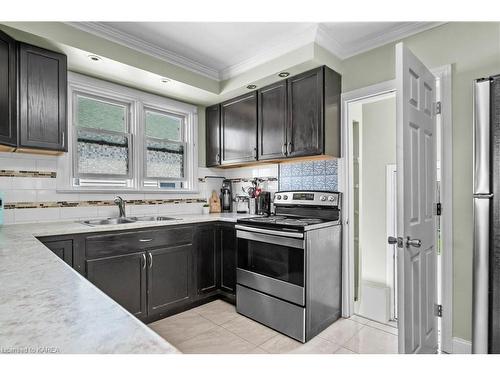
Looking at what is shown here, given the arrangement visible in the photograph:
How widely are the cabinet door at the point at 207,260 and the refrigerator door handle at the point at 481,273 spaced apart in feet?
7.14

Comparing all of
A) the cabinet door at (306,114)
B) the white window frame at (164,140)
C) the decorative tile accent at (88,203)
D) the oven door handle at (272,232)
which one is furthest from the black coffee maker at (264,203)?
the white window frame at (164,140)

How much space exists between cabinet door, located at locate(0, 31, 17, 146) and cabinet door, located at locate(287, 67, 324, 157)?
7.27 ft

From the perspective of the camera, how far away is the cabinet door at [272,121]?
2.81 meters

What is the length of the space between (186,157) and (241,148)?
80 centimetres

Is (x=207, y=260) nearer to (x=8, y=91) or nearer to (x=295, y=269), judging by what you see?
(x=295, y=269)

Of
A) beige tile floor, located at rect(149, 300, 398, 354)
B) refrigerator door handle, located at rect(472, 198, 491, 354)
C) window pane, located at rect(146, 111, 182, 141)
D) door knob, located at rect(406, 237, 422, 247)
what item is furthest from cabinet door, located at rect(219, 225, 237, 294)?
refrigerator door handle, located at rect(472, 198, 491, 354)

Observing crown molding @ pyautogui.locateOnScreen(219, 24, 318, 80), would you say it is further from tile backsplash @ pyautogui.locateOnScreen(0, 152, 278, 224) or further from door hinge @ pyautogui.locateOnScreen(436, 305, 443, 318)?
door hinge @ pyautogui.locateOnScreen(436, 305, 443, 318)

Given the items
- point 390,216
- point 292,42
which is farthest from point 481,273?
point 292,42

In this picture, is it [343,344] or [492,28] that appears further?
[343,344]

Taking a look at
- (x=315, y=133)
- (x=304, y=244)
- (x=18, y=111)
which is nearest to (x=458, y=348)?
(x=304, y=244)

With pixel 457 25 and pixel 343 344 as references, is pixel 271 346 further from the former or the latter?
pixel 457 25

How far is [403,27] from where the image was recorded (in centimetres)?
229

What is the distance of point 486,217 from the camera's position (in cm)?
166

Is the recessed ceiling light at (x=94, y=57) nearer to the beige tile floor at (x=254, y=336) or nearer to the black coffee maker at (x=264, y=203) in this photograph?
the black coffee maker at (x=264, y=203)
